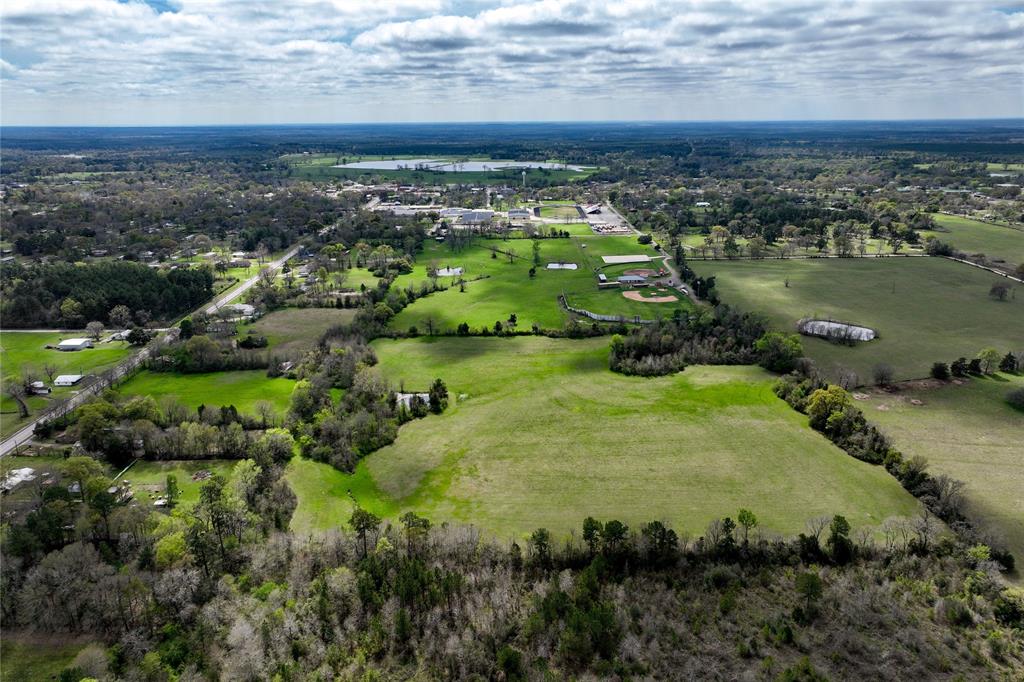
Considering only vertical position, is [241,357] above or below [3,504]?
above

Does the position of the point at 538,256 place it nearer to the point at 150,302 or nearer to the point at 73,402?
the point at 150,302

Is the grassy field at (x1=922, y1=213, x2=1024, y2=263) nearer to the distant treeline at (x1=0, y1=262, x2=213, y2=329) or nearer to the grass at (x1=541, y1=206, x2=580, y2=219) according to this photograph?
the grass at (x1=541, y1=206, x2=580, y2=219)

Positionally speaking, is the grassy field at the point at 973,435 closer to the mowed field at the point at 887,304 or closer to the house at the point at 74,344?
the mowed field at the point at 887,304

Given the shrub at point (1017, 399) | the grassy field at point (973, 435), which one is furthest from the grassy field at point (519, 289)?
the shrub at point (1017, 399)

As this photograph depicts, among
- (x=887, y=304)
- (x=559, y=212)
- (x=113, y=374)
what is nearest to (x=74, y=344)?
(x=113, y=374)

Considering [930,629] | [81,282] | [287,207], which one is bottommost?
[930,629]

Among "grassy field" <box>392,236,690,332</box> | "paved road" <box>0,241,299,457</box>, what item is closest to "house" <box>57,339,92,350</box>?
"paved road" <box>0,241,299,457</box>

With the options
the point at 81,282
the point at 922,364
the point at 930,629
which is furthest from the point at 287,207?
the point at 930,629
